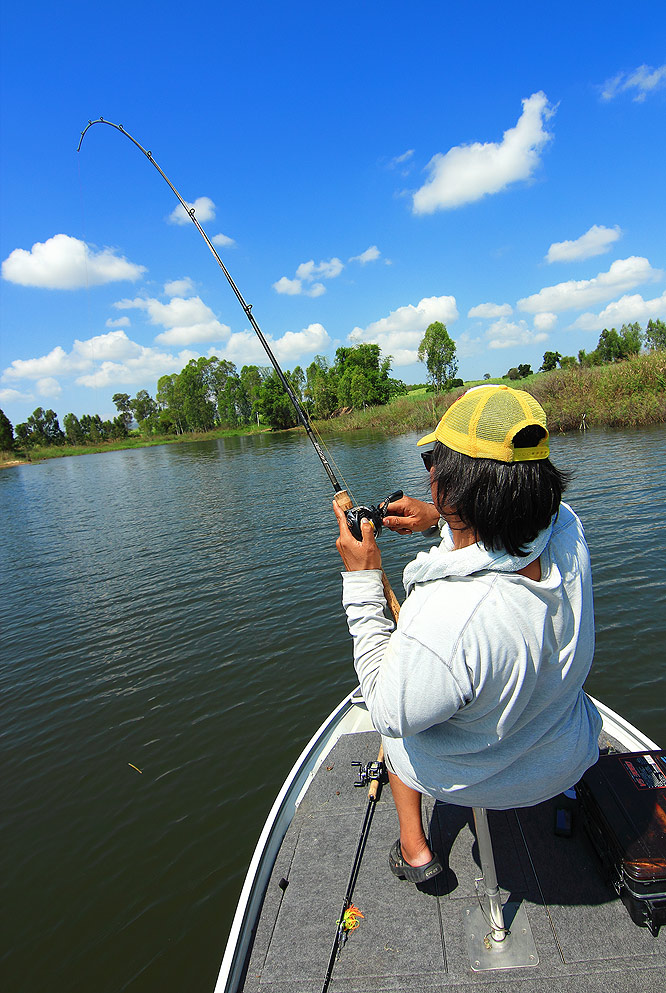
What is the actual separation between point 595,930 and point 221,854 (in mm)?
3414

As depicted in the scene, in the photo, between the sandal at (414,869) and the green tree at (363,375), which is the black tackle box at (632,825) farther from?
the green tree at (363,375)

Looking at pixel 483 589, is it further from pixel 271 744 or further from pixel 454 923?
pixel 271 744

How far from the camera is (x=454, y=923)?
8.43ft

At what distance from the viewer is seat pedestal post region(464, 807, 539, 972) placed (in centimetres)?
221

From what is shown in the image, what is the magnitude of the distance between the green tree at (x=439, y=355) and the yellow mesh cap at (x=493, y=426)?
66.9m

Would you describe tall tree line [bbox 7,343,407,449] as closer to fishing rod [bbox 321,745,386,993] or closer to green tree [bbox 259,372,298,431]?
green tree [bbox 259,372,298,431]

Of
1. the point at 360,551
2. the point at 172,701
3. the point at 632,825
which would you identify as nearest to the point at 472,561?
the point at 360,551

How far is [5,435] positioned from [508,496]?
355ft

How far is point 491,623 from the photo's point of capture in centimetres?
Result: 143

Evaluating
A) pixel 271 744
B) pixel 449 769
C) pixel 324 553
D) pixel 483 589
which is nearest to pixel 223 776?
pixel 271 744

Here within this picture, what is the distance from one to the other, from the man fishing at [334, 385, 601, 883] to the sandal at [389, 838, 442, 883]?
3.70ft

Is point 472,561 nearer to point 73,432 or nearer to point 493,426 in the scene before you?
point 493,426

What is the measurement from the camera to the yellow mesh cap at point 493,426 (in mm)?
1507

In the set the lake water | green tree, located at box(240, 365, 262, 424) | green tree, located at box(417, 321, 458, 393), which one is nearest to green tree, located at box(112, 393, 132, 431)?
green tree, located at box(240, 365, 262, 424)
